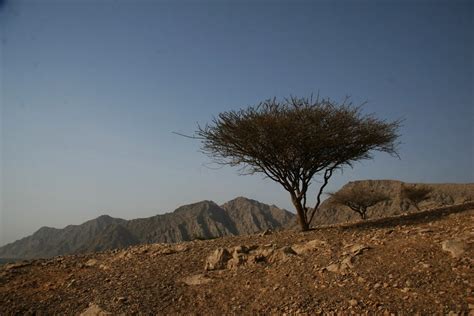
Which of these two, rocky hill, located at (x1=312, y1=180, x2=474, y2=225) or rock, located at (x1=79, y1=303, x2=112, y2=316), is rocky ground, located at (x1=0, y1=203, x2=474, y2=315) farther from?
rocky hill, located at (x1=312, y1=180, x2=474, y2=225)

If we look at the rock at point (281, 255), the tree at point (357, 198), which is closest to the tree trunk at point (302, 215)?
the rock at point (281, 255)

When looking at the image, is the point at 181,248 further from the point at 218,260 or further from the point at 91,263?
the point at 91,263

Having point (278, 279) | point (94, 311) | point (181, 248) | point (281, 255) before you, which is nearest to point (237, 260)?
point (281, 255)

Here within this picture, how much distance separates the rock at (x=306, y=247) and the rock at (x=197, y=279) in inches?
87.7

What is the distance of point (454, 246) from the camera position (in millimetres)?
5648

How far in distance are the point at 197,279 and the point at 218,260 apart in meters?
0.89

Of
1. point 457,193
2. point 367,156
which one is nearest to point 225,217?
point 457,193

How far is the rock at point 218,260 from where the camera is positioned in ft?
25.2

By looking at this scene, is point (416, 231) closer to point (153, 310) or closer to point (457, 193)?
point (153, 310)

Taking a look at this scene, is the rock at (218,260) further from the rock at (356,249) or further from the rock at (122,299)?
the rock at (356,249)

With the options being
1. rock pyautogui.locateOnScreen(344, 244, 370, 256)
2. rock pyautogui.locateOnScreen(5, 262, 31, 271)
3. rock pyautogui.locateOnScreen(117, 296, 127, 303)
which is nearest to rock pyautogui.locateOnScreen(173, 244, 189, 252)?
rock pyautogui.locateOnScreen(117, 296, 127, 303)

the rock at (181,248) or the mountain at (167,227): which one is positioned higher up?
the mountain at (167,227)

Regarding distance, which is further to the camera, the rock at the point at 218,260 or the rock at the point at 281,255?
the rock at the point at 218,260

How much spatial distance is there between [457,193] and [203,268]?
58.9 metres
